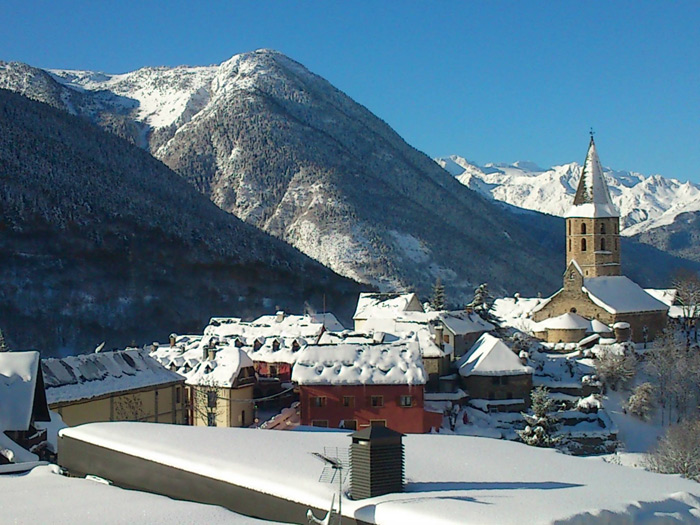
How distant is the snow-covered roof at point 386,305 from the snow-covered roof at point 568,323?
560 inches

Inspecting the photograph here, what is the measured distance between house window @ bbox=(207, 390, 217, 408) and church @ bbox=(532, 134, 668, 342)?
38906 millimetres

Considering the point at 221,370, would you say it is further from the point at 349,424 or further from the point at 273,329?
the point at 273,329

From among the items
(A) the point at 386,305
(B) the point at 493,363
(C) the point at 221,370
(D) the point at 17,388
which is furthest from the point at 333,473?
(A) the point at 386,305

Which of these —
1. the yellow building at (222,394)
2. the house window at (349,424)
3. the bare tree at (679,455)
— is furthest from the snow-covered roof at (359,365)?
the bare tree at (679,455)

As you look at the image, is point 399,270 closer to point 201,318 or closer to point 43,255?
point 201,318

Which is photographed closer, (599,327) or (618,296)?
(599,327)

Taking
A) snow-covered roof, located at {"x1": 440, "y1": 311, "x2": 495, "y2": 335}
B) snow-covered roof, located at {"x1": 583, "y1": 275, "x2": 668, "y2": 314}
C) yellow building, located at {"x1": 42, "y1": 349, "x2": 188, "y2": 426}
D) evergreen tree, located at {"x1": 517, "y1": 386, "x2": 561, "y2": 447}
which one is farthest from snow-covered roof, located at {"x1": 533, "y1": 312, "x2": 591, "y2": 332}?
yellow building, located at {"x1": 42, "y1": 349, "x2": 188, "y2": 426}

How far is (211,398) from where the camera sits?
5003 cm

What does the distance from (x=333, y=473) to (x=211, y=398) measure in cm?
3606

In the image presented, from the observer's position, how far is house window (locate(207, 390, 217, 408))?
164 feet

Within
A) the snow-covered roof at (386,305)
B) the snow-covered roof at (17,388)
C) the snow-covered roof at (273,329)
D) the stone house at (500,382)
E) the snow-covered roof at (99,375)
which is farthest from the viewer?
the snow-covered roof at (386,305)

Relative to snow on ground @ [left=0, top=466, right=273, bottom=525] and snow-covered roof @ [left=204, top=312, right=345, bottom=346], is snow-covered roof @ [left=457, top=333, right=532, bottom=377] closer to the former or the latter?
snow-covered roof @ [left=204, top=312, right=345, bottom=346]

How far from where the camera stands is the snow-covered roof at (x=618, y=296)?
76.8 m

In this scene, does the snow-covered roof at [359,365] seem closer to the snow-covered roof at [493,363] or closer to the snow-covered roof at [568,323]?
the snow-covered roof at [493,363]
